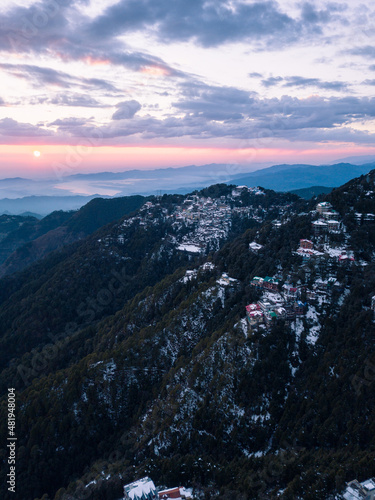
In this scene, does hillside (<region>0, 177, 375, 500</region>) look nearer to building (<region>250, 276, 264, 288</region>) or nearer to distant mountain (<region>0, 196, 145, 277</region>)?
building (<region>250, 276, 264, 288</region>)

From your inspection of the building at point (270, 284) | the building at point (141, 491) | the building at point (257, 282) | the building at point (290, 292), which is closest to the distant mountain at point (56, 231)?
the building at point (257, 282)

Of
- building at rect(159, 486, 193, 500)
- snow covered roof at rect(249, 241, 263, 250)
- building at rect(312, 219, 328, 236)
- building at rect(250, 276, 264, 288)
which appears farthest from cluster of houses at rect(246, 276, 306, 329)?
building at rect(159, 486, 193, 500)

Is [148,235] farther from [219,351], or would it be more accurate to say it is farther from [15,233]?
[15,233]

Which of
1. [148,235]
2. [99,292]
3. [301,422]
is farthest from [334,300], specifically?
[148,235]

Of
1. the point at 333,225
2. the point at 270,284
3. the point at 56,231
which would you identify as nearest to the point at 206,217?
the point at 333,225

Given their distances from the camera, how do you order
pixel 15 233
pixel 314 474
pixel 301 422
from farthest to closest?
pixel 15 233 < pixel 301 422 < pixel 314 474

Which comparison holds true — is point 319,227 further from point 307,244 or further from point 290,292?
point 290,292
